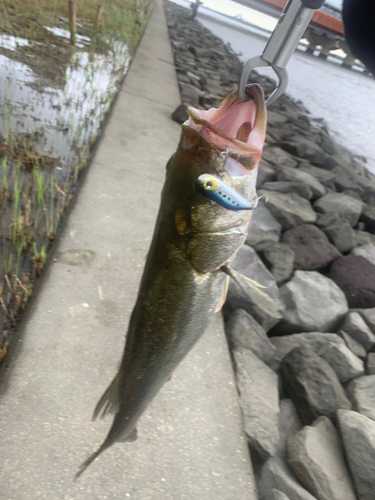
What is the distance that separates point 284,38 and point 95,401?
1.81 meters

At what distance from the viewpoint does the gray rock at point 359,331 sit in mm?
3020

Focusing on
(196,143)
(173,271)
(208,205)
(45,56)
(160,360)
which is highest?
(196,143)

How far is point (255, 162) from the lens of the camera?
3.43ft

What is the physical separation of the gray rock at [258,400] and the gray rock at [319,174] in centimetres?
444

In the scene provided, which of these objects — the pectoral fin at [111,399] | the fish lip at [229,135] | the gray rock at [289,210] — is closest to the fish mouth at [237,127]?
the fish lip at [229,135]

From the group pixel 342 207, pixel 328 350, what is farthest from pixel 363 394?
pixel 342 207

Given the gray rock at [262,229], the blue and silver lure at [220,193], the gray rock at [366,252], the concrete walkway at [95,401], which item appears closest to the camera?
the blue and silver lure at [220,193]

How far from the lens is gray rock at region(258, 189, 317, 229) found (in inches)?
171

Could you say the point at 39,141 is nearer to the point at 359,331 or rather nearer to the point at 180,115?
the point at 180,115

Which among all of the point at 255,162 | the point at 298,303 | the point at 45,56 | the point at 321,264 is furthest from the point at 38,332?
the point at 45,56

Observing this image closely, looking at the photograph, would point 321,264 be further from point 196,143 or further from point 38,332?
point 196,143

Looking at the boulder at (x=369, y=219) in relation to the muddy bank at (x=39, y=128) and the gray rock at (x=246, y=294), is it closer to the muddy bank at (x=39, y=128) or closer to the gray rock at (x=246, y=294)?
the gray rock at (x=246, y=294)

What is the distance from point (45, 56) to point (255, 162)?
7326 mm

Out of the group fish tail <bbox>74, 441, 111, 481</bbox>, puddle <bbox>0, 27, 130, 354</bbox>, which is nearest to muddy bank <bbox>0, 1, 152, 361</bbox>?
puddle <bbox>0, 27, 130, 354</bbox>
